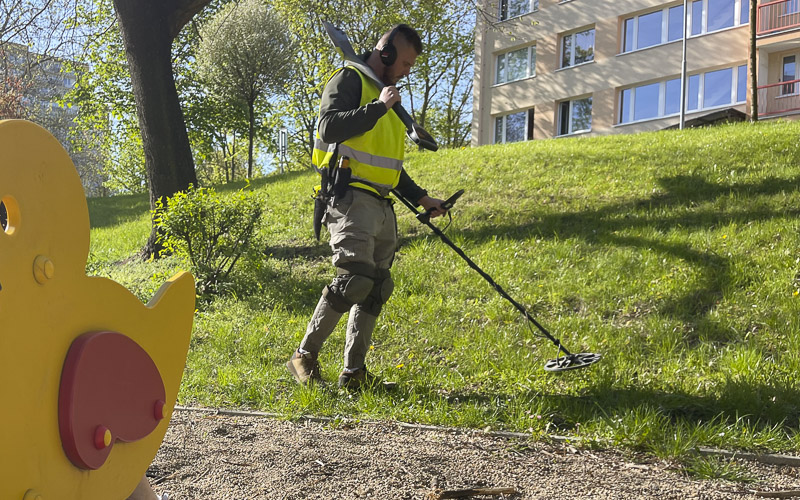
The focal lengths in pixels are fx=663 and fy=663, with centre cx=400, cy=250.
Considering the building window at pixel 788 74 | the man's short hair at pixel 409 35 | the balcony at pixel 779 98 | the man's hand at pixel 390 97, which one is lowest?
the man's hand at pixel 390 97

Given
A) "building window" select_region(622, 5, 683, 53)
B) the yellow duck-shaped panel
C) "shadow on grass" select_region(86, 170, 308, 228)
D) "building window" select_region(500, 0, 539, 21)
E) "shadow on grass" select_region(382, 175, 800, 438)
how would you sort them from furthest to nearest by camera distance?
"building window" select_region(500, 0, 539, 21), "building window" select_region(622, 5, 683, 53), "shadow on grass" select_region(86, 170, 308, 228), "shadow on grass" select_region(382, 175, 800, 438), the yellow duck-shaped panel

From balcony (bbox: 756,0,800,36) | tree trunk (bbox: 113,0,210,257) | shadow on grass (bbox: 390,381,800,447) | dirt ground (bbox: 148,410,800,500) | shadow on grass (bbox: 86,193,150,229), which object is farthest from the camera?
balcony (bbox: 756,0,800,36)

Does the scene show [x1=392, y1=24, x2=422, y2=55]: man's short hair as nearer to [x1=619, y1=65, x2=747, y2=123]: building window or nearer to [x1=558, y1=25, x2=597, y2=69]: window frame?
[x1=619, y1=65, x2=747, y2=123]: building window

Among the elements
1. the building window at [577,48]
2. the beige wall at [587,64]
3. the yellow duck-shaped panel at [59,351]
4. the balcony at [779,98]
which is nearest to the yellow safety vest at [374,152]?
the yellow duck-shaped panel at [59,351]

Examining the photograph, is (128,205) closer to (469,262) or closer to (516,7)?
(469,262)

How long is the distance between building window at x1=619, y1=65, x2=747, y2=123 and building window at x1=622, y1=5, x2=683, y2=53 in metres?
1.73

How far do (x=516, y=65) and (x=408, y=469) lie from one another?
30384 mm

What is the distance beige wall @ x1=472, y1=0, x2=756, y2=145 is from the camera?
24.4 metres

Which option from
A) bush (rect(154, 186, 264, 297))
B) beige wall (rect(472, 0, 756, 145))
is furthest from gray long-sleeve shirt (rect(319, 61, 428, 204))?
beige wall (rect(472, 0, 756, 145))

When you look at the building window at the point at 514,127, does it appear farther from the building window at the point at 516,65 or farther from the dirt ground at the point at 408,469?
the dirt ground at the point at 408,469

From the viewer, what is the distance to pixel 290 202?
38.0 feet

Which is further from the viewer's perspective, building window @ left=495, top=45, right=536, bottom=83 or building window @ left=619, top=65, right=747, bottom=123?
building window @ left=495, top=45, right=536, bottom=83

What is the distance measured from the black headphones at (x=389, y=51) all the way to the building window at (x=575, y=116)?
25263mm

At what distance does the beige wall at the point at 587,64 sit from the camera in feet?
80.1
